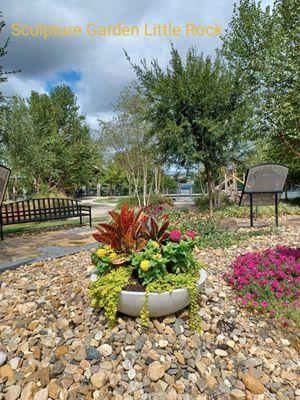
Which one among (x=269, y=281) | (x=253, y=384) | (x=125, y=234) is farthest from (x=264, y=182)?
(x=253, y=384)

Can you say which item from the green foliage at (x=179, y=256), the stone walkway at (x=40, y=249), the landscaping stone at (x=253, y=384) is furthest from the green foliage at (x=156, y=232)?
the stone walkway at (x=40, y=249)

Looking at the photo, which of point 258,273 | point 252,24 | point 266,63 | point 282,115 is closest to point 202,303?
point 258,273

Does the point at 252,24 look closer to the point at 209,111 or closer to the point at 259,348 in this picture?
the point at 209,111

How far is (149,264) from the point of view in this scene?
7.42ft

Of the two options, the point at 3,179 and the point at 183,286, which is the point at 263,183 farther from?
the point at 3,179

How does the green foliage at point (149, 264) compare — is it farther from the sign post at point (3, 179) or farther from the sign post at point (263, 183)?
the sign post at point (263, 183)

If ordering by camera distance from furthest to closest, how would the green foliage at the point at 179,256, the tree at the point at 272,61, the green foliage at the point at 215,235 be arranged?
the tree at the point at 272,61
the green foliage at the point at 215,235
the green foliage at the point at 179,256

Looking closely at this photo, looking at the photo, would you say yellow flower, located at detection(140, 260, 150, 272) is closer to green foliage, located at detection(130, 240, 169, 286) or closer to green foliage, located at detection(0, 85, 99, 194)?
green foliage, located at detection(130, 240, 169, 286)

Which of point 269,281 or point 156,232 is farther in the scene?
point 269,281

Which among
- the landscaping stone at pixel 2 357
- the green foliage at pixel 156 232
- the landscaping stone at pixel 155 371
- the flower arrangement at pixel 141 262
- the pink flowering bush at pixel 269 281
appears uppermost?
the green foliage at pixel 156 232

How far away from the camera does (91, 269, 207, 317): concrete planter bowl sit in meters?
2.22

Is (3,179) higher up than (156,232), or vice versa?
(3,179)

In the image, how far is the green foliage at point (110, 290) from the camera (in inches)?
86.5

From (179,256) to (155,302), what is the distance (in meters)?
0.48
